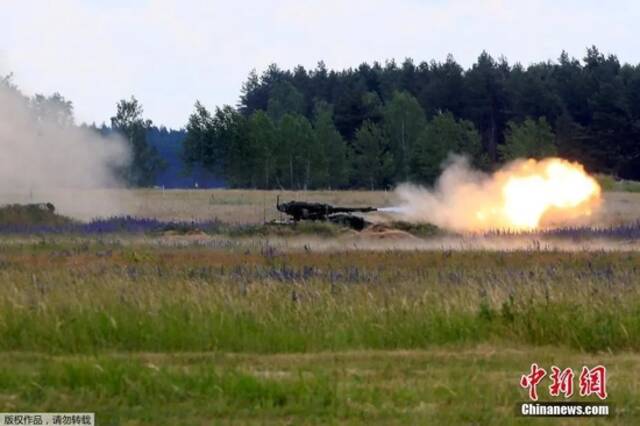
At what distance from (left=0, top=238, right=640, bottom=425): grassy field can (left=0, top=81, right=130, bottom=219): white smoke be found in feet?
94.3

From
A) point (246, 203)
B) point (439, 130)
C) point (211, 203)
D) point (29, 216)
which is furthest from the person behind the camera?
point (439, 130)

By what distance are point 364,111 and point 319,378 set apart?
8926 cm

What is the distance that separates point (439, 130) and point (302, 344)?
214ft

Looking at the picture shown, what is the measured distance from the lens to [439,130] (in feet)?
252

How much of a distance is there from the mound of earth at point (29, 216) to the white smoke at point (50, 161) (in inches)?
101

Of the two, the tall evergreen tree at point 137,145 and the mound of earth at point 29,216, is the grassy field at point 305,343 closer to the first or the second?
the mound of earth at point 29,216

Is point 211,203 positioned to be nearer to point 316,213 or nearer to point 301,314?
point 316,213

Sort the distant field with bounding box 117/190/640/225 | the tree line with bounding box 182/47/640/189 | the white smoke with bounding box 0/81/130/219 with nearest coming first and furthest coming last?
1. the white smoke with bounding box 0/81/130/219
2. the distant field with bounding box 117/190/640/225
3. the tree line with bounding box 182/47/640/189

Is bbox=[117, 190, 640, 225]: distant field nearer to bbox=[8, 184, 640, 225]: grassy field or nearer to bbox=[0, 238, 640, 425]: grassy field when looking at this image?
bbox=[8, 184, 640, 225]: grassy field

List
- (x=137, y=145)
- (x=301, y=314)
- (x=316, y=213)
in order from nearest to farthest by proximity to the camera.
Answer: (x=301, y=314) → (x=316, y=213) → (x=137, y=145)

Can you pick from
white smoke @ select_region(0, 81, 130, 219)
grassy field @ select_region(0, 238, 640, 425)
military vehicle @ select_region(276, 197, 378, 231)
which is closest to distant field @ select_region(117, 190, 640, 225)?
white smoke @ select_region(0, 81, 130, 219)

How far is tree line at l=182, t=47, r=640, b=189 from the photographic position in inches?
3066

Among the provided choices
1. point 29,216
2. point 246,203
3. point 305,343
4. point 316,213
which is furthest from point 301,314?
point 246,203

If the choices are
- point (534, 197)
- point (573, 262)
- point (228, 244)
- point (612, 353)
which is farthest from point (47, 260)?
point (534, 197)
